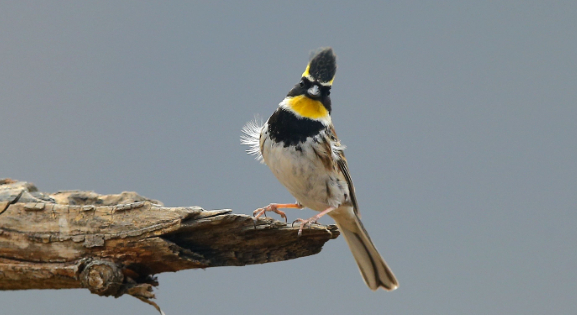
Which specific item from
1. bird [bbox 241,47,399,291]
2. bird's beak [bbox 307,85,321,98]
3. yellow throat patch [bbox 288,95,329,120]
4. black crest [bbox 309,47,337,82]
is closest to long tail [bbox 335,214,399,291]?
bird [bbox 241,47,399,291]

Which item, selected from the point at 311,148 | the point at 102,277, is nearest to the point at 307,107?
the point at 311,148

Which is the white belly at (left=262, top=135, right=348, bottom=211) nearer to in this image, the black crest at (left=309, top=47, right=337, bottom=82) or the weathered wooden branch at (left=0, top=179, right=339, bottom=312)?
the weathered wooden branch at (left=0, top=179, right=339, bottom=312)

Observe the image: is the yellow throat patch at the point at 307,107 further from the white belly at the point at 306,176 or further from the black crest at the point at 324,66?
the white belly at the point at 306,176

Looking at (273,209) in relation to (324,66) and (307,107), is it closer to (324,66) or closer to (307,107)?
(307,107)

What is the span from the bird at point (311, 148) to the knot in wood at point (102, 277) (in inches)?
51.1

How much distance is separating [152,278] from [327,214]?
1.73 meters

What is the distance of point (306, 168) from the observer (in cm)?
539

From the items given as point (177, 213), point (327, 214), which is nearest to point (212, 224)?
point (177, 213)

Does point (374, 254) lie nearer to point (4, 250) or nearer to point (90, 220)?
point (90, 220)

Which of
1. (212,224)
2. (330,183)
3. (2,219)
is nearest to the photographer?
(212,224)

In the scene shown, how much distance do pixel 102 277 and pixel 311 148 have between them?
208cm

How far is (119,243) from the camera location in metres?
4.87

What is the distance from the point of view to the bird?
539 centimetres

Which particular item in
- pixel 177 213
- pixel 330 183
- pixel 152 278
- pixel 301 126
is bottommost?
pixel 152 278
